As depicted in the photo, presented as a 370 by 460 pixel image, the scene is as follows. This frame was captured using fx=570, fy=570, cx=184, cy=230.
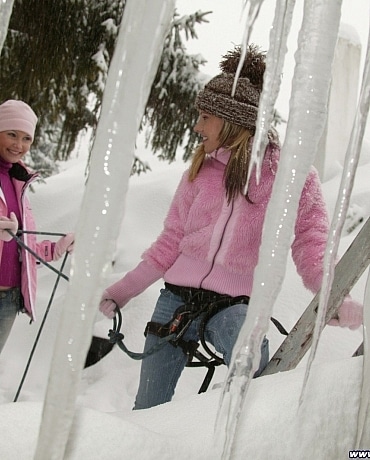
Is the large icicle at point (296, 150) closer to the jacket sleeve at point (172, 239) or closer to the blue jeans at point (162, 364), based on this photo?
the blue jeans at point (162, 364)

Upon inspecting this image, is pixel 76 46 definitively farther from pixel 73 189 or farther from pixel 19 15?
pixel 73 189

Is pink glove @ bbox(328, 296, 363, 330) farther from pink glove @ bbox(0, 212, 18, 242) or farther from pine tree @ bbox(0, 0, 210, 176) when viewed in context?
pine tree @ bbox(0, 0, 210, 176)

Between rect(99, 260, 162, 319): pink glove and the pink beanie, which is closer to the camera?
rect(99, 260, 162, 319): pink glove

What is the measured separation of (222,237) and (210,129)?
13.3 inches

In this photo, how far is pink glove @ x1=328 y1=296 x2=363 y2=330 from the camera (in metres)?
1.48

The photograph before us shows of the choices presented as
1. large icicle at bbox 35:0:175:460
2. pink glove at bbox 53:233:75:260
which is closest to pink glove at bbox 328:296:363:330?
large icicle at bbox 35:0:175:460

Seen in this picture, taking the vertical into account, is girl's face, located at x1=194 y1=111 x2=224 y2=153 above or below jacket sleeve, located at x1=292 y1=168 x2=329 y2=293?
above

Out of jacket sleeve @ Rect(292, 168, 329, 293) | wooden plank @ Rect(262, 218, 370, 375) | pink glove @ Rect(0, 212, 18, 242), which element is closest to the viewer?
wooden plank @ Rect(262, 218, 370, 375)

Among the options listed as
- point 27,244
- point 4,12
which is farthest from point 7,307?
point 4,12

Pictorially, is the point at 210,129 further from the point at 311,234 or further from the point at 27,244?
the point at 27,244

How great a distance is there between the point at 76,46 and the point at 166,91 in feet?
2.24

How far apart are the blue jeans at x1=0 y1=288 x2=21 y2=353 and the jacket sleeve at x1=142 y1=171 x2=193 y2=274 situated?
0.59 meters

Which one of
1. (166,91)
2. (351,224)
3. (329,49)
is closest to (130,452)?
(329,49)

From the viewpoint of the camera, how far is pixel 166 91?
3.87 m
